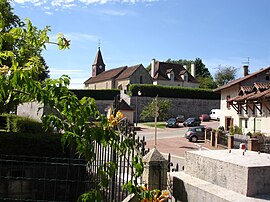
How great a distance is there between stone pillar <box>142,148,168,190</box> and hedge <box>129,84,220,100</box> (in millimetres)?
46367

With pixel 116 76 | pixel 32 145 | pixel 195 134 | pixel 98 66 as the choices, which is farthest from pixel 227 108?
pixel 98 66

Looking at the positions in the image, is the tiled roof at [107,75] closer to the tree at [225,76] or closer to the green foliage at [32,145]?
the tree at [225,76]

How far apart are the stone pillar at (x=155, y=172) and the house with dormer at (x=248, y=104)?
25.9 meters

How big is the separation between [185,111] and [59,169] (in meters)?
47.1

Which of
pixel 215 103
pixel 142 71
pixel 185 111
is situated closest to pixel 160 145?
pixel 185 111

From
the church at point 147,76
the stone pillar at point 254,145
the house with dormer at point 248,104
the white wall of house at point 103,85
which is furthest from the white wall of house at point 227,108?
the white wall of house at point 103,85

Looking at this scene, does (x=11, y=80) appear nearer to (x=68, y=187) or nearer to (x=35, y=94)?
(x=35, y=94)

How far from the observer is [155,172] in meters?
3.60

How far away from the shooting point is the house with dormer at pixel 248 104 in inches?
1134

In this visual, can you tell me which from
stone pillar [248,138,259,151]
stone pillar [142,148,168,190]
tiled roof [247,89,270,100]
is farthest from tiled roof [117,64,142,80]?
stone pillar [142,148,168,190]

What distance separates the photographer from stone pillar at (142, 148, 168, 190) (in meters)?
3.52

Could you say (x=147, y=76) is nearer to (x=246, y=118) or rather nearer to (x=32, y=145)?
(x=246, y=118)

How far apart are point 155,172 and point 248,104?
2991cm

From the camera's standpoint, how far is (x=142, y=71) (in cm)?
6309
